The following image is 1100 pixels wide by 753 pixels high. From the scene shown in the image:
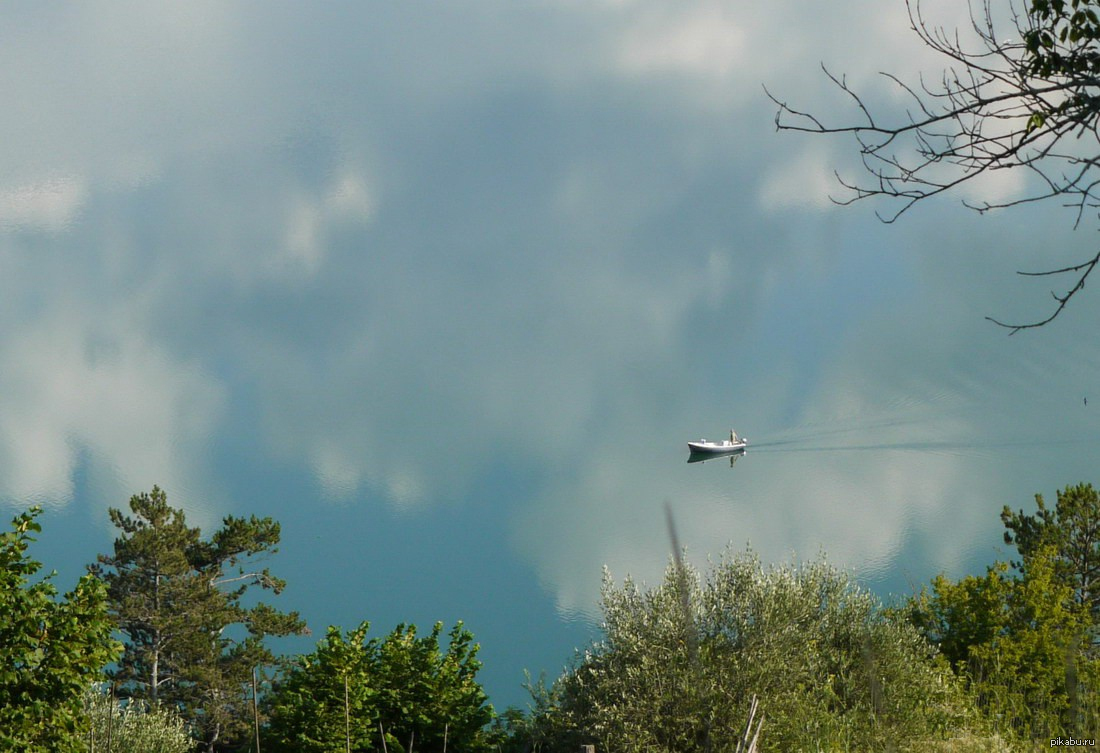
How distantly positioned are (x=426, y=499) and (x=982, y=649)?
164756 mm

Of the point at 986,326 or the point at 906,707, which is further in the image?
the point at 986,326

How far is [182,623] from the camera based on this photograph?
129ft

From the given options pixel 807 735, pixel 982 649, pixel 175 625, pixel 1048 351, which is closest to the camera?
pixel 807 735

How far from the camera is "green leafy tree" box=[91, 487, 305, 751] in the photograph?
38688mm

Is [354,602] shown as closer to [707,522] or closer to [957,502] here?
[707,522]

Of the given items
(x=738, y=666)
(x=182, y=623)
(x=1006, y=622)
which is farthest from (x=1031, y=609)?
(x=182, y=623)

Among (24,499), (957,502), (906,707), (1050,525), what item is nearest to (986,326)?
(957,502)

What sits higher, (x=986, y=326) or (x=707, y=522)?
(x=986, y=326)

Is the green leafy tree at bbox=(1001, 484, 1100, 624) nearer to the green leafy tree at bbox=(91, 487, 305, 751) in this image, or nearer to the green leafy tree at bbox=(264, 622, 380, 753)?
the green leafy tree at bbox=(264, 622, 380, 753)

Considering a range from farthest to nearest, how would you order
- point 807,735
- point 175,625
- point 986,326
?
point 986,326 < point 175,625 < point 807,735

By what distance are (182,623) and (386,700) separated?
70.8 ft

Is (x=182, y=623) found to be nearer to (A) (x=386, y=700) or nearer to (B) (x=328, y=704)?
(B) (x=328, y=704)

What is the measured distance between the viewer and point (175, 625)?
128ft

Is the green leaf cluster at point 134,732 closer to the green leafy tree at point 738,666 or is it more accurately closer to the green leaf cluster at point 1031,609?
the green leafy tree at point 738,666
